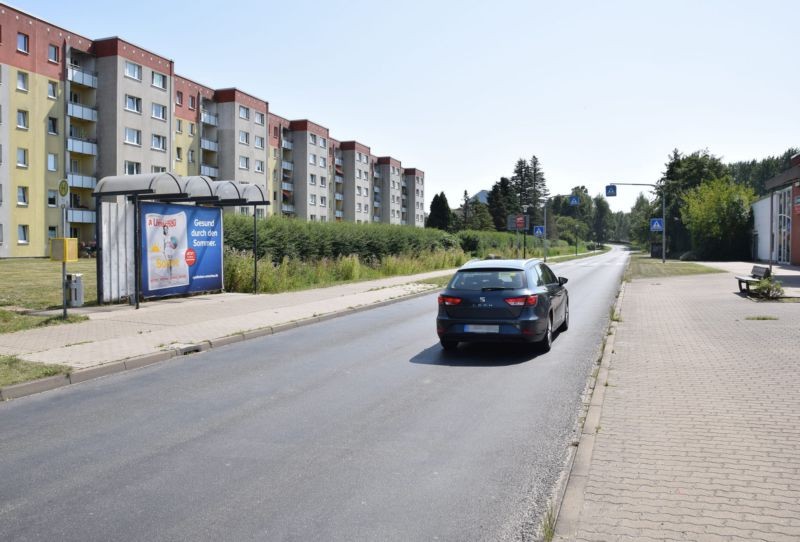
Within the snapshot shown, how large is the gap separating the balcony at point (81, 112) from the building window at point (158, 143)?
469cm

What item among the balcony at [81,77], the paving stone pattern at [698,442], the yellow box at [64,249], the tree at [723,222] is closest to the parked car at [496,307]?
the paving stone pattern at [698,442]

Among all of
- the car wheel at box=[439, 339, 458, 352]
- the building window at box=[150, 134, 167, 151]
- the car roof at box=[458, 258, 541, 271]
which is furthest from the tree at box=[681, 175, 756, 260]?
the car wheel at box=[439, 339, 458, 352]

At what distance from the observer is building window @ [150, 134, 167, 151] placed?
5046cm

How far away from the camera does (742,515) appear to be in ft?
12.4

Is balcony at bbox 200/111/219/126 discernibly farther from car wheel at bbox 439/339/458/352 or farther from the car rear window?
car wheel at bbox 439/339/458/352

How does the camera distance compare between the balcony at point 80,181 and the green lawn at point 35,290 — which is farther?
the balcony at point 80,181

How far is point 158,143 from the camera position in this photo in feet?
168

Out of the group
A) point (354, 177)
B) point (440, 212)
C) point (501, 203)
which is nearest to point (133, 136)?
point (354, 177)

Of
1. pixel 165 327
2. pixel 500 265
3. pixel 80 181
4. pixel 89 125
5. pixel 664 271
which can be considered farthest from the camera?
pixel 89 125

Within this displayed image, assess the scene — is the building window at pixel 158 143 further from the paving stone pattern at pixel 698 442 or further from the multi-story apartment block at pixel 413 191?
the multi-story apartment block at pixel 413 191

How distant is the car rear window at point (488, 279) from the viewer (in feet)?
32.6

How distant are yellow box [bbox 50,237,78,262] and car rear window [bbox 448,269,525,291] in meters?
7.38

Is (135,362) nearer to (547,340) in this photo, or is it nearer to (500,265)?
(500,265)

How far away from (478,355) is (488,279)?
118 centimetres
